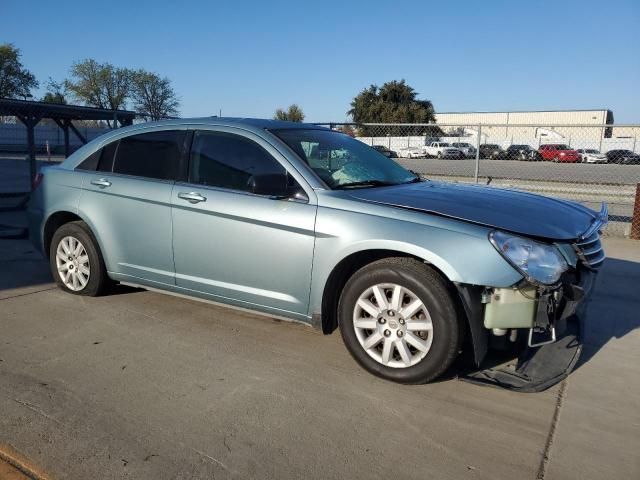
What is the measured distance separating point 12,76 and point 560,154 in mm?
63447

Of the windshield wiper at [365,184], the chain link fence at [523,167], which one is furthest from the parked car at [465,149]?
the windshield wiper at [365,184]

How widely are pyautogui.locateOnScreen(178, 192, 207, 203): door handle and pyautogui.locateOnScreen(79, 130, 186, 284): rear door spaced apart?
148mm

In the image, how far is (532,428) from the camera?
3098 mm

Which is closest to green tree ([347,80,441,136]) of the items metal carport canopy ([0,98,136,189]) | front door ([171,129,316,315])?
metal carport canopy ([0,98,136,189])

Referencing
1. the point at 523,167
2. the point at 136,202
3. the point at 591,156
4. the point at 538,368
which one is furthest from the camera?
the point at 591,156

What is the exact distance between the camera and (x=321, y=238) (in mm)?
3777

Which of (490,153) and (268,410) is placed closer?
(268,410)

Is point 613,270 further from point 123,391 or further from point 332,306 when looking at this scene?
point 123,391

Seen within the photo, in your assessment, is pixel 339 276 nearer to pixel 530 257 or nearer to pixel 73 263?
pixel 530 257

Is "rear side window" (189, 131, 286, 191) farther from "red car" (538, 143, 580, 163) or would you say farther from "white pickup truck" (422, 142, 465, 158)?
"red car" (538, 143, 580, 163)

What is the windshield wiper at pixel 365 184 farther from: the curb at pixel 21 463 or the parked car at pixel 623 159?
the parked car at pixel 623 159

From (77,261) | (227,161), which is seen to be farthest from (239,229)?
(77,261)

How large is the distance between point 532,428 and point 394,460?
863mm

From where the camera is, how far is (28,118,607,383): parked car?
335cm
